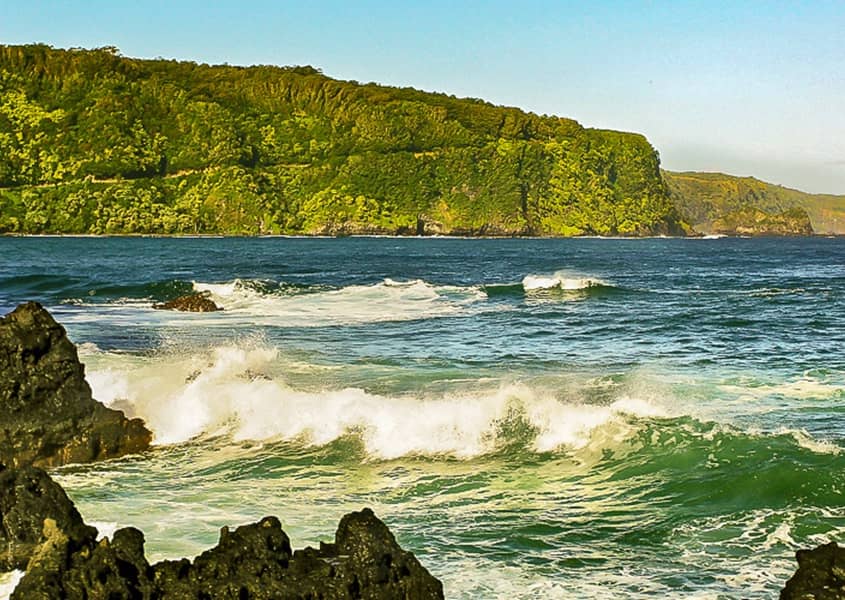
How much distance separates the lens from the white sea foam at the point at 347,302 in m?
31.5

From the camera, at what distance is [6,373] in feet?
39.8

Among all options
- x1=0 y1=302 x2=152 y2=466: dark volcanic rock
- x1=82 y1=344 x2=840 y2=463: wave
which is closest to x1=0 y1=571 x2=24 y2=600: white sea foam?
x1=0 y1=302 x2=152 y2=466: dark volcanic rock

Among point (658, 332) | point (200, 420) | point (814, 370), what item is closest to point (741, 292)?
point (658, 332)

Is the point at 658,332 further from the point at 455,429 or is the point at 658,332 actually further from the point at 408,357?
the point at 455,429

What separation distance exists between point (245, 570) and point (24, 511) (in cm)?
253

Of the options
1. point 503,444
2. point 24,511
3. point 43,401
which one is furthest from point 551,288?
point 24,511

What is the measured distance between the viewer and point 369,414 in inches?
584

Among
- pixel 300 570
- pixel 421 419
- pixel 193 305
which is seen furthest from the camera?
pixel 193 305

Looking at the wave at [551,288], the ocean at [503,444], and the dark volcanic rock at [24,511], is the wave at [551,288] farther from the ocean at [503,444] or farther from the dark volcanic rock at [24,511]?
the dark volcanic rock at [24,511]

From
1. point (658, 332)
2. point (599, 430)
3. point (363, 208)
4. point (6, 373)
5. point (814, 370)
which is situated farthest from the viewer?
point (363, 208)

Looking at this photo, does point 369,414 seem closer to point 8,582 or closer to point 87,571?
point 8,582

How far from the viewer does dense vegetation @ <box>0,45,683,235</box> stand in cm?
15450

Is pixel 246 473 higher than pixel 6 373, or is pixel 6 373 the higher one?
pixel 6 373

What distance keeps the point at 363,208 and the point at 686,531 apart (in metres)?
165
